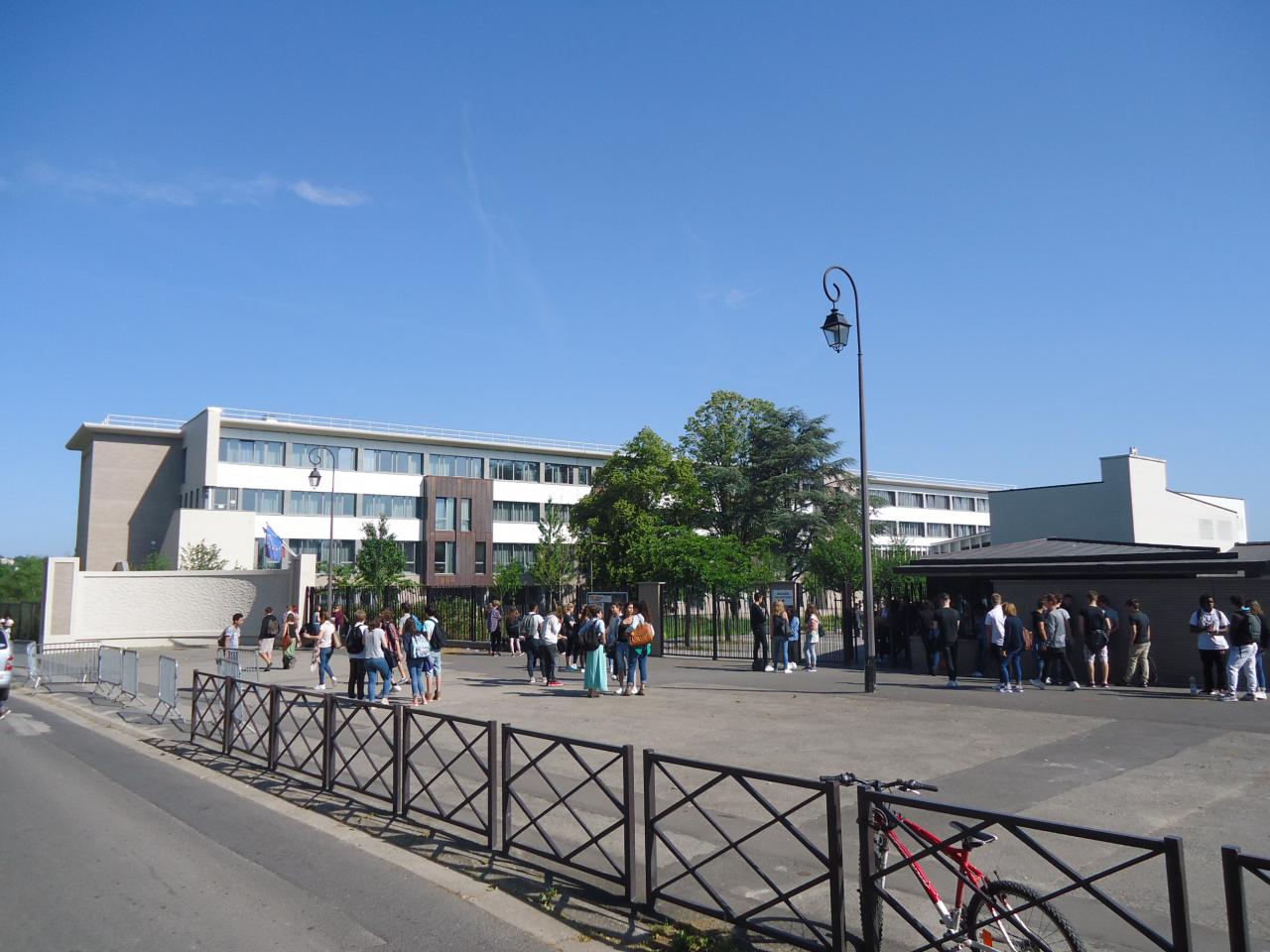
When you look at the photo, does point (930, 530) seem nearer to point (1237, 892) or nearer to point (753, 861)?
point (753, 861)

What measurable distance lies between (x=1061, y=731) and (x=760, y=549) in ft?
85.5

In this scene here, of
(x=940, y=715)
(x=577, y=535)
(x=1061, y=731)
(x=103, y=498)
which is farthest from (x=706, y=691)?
(x=103, y=498)

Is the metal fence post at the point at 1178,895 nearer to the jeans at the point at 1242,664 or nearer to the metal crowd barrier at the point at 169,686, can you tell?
the jeans at the point at 1242,664

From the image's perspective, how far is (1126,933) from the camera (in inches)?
206

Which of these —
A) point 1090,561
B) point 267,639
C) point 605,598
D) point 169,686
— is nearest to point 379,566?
point 267,639

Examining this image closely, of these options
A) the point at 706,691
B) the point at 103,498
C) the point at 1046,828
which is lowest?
the point at 706,691

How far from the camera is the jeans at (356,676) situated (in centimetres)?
1586

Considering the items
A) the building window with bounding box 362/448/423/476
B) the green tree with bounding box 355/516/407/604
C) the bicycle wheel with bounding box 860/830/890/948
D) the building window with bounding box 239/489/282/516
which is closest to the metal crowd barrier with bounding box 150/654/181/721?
the bicycle wheel with bounding box 860/830/890/948

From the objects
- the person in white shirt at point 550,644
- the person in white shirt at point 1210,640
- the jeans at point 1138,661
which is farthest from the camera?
the person in white shirt at point 550,644

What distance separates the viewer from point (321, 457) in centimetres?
5556

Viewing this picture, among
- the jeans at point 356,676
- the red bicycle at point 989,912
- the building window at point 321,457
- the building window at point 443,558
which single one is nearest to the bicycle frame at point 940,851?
the red bicycle at point 989,912

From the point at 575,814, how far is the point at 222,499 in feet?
172

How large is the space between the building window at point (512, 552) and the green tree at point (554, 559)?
21.2 feet

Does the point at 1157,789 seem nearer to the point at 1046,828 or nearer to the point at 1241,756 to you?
the point at 1241,756
